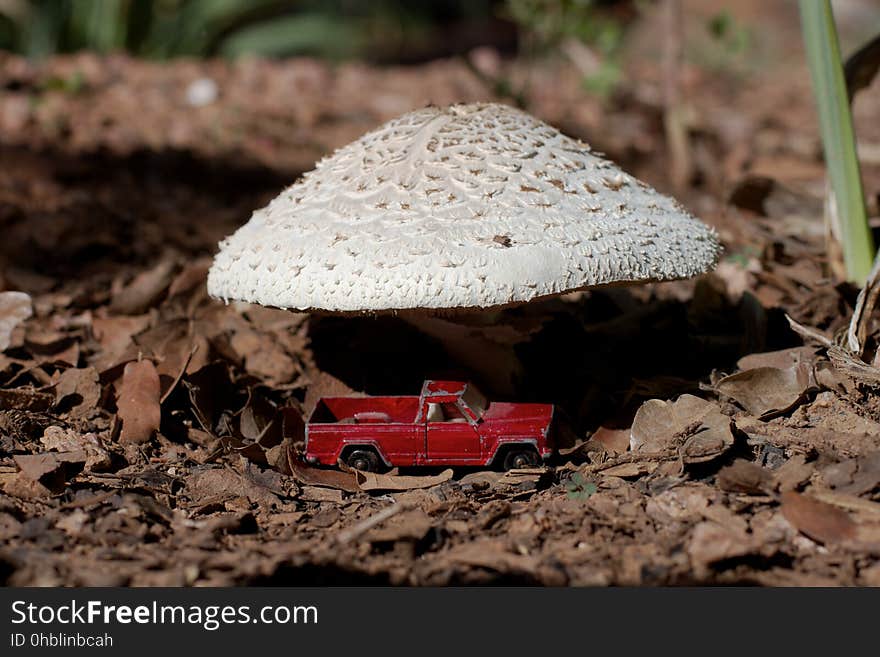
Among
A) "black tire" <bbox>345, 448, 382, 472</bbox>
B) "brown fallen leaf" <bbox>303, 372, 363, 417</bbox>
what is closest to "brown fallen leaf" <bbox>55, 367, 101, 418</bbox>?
"brown fallen leaf" <bbox>303, 372, 363, 417</bbox>

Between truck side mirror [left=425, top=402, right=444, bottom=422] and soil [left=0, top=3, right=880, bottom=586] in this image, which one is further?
truck side mirror [left=425, top=402, right=444, bottom=422]

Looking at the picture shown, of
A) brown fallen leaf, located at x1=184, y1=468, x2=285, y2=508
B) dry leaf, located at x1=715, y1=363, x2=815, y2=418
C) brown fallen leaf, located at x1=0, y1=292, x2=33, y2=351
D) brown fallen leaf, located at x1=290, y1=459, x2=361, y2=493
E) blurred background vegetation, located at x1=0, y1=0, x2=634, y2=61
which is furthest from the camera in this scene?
blurred background vegetation, located at x1=0, y1=0, x2=634, y2=61

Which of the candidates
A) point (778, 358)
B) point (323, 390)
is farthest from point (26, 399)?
point (778, 358)

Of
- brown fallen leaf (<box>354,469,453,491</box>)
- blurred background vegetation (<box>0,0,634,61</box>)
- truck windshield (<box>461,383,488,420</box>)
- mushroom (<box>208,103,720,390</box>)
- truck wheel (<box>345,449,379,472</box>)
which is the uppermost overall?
blurred background vegetation (<box>0,0,634,61</box>)

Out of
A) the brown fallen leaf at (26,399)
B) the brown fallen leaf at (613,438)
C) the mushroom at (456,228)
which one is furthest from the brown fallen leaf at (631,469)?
the brown fallen leaf at (26,399)

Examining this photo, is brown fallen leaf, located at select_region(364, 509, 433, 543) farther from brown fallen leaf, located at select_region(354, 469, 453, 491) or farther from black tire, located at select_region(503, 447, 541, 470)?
black tire, located at select_region(503, 447, 541, 470)

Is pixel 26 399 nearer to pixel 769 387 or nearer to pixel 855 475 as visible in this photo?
pixel 769 387

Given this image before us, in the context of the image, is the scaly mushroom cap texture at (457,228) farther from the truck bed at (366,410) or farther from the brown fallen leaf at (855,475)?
the brown fallen leaf at (855,475)
